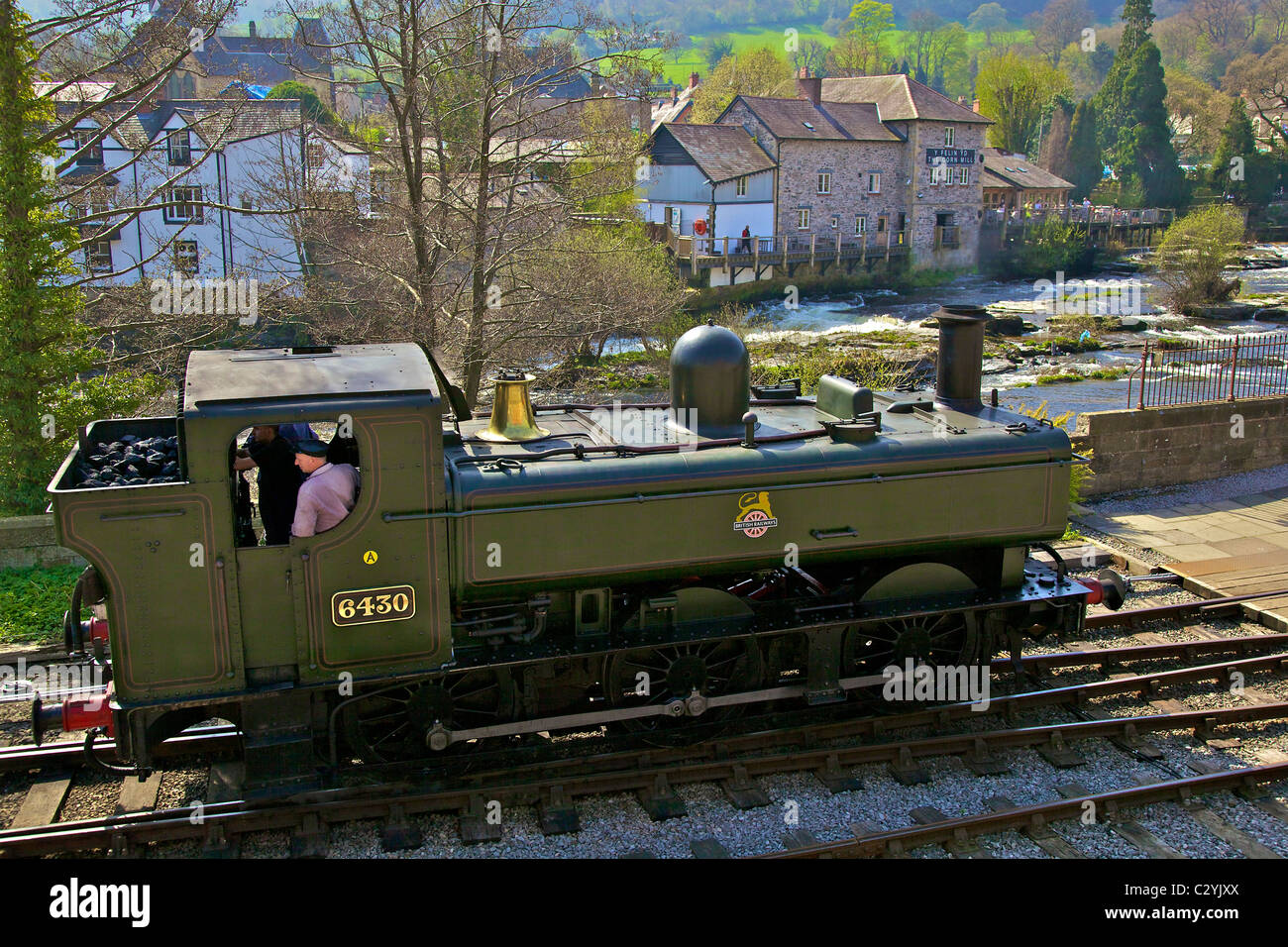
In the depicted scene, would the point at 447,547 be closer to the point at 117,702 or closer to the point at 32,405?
the point at 117,702

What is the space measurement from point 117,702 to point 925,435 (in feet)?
20.7

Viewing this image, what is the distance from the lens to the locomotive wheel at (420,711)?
736cm

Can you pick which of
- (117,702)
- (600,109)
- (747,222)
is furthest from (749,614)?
(747,222)

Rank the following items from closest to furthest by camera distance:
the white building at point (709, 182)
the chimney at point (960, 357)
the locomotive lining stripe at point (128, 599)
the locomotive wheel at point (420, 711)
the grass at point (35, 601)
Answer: the locomotive lining stripe at point (128, 599) → the locomotive wheel at point (420, 711) → the chimney at point (960, 357) → the grass at point (35, 601) → the white building at point (709, 182)

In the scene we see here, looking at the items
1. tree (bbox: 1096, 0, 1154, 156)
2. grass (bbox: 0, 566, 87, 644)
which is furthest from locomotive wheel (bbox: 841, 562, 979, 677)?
tree (bbox: 1096, 0, 1154, 156)

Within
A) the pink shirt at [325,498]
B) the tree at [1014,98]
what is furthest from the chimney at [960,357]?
the tree at [1014,98]

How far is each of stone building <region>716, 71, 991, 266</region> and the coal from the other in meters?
49.4

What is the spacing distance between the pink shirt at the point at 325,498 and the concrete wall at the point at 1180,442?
1374 centimetres

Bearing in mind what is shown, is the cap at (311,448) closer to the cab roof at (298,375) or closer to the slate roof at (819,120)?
the cab roof at (298,375)

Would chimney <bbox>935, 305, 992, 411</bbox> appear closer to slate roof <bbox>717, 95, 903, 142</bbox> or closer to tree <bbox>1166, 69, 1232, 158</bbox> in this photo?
slate roof <bbox>717, 95, 903, 142</bbox>

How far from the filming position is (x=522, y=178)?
19.3m

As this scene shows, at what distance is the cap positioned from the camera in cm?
685

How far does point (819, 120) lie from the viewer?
5603 centimetres

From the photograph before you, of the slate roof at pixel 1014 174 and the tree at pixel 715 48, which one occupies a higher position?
the tree at pixel 715 48
